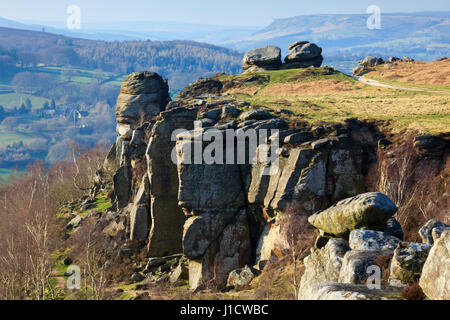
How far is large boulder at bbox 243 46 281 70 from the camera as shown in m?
98.4

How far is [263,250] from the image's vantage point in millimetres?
46281

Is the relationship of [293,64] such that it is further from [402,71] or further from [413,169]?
[413,169]

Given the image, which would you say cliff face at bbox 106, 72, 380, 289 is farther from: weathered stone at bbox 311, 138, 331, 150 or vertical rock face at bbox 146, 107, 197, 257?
vertical rock face at bbox 146, 107, 197, 257

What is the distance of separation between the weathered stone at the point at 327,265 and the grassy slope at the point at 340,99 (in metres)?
25.8

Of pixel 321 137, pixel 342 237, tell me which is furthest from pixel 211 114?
pixel 342 237

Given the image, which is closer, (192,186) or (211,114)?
(192,186)

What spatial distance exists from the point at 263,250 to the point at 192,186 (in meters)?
10.8

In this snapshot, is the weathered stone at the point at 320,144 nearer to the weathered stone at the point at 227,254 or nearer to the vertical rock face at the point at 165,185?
the weathered stone at the point at 227,254

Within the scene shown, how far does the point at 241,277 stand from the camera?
42.5 m

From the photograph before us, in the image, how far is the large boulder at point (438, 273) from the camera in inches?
685

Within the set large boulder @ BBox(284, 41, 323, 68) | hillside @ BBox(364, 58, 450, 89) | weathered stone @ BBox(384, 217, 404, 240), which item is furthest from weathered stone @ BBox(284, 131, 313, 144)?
large boulder @ BBox(284, 41, 323, 68)

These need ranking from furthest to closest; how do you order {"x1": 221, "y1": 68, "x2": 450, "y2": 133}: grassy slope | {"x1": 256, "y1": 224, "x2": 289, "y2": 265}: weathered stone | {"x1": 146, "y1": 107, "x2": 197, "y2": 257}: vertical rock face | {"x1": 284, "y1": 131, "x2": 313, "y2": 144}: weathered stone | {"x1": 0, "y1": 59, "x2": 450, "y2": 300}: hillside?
{"x1": 146, "y1": 107, "x2": 197, "y2": 257}: vertical rock face
{"x1": 221, "y1": 68, "x2": 450, "y2": 133}: grassy slope
{"x1": 284, "y1": 131, "x2": 313, "y2": 144}: weathered stone
{"x1": 256, "y1": 224, "x2": 289, "y2": 265}: weathered stone
{"x1": 0, "y1": 59, "x2": 450, "y2": 300}: hillside

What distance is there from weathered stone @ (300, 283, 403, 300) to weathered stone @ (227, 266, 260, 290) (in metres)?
21.3

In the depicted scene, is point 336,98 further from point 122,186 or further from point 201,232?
point 122,186
